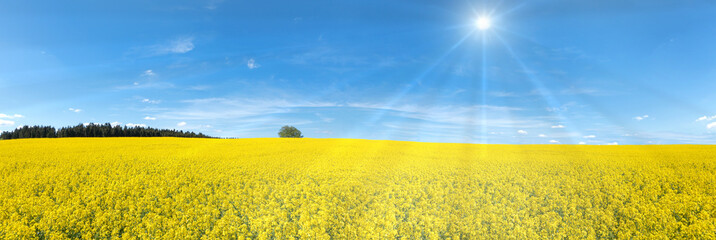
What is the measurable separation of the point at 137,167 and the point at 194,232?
12366 mm

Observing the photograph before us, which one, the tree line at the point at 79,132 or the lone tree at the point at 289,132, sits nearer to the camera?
the tree line at the point at 79,132

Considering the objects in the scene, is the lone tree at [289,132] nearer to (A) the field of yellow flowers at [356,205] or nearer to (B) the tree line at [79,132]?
(B) the tree line at [79,132]

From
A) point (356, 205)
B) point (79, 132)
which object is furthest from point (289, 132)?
point (356, 205)

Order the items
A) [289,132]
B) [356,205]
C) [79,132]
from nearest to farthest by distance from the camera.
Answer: [356,205], [79,132], [289,132]

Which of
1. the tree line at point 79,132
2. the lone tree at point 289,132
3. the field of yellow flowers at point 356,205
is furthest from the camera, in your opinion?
the lone tree at point 289,132

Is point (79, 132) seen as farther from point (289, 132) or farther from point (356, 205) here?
point (356, 205)

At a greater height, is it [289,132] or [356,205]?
[289,132]

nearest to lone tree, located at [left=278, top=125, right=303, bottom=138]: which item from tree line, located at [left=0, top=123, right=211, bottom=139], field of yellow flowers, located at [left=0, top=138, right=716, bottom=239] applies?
tree line, located at [left=0, top=123, right=211, bottom=139]

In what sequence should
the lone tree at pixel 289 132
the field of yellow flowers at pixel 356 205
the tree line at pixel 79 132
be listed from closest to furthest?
the field of yellow flowers at pixel 356 205 < the tree line at pixel 79 132 < the lone tree at pixel 289 132

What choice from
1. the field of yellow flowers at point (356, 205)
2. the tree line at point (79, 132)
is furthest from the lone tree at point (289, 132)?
the field of yellow flowers at point (356, 205)

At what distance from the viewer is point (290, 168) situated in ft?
65.5

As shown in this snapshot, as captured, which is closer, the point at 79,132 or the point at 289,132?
the point at 79,132

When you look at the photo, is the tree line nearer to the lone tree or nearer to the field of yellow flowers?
the lone tree

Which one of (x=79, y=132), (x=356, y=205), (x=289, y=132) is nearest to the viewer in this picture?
(x=356, y=205)
